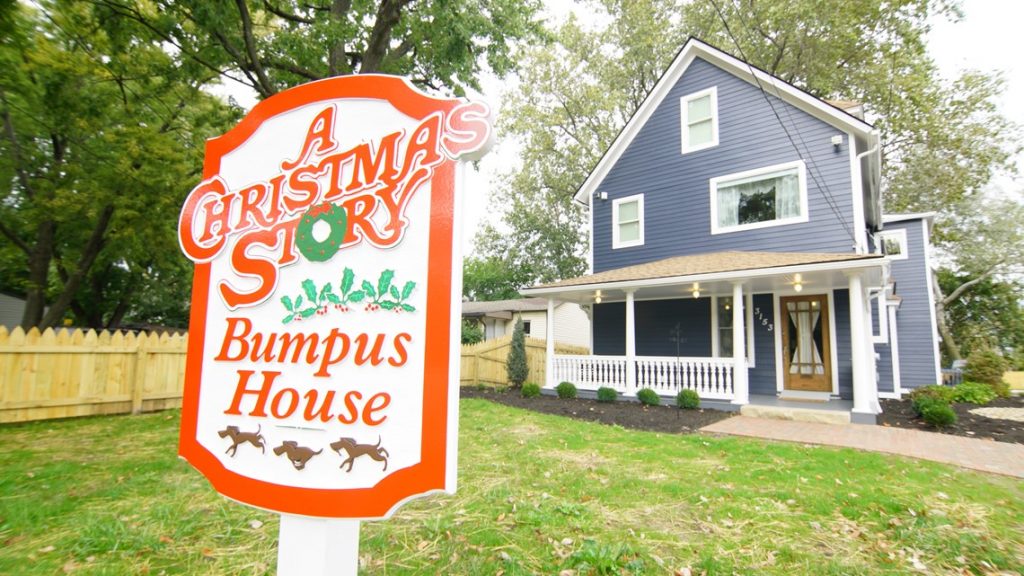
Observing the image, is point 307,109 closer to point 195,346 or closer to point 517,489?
point 195,346

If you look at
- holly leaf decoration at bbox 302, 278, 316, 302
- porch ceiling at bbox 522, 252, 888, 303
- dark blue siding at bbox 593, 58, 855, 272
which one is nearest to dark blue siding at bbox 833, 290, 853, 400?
porch ceiling at bbox 522, 252, 888, 303

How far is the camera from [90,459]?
5.33m

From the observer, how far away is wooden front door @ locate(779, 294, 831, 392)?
10.5 metres

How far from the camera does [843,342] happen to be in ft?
33.9

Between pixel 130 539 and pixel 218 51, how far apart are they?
8.63 m

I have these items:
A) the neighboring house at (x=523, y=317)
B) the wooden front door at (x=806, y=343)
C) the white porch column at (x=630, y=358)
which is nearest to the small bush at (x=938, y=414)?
the wooden front door at (x=806, y=343)

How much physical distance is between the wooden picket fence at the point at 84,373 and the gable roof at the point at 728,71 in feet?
37.4

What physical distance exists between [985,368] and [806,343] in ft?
25.2

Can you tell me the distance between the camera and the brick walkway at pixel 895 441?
5.89m

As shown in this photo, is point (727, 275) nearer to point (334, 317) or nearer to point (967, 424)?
point (967, 424)

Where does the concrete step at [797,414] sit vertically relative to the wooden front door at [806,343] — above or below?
below

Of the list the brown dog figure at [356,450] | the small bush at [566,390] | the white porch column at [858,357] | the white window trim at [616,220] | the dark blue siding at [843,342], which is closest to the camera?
the brown dog figure at [356,450]

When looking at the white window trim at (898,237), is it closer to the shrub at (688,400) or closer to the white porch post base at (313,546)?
the shrub at (688,400)

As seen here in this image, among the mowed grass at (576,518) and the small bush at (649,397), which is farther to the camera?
the small bush at (649,397)
